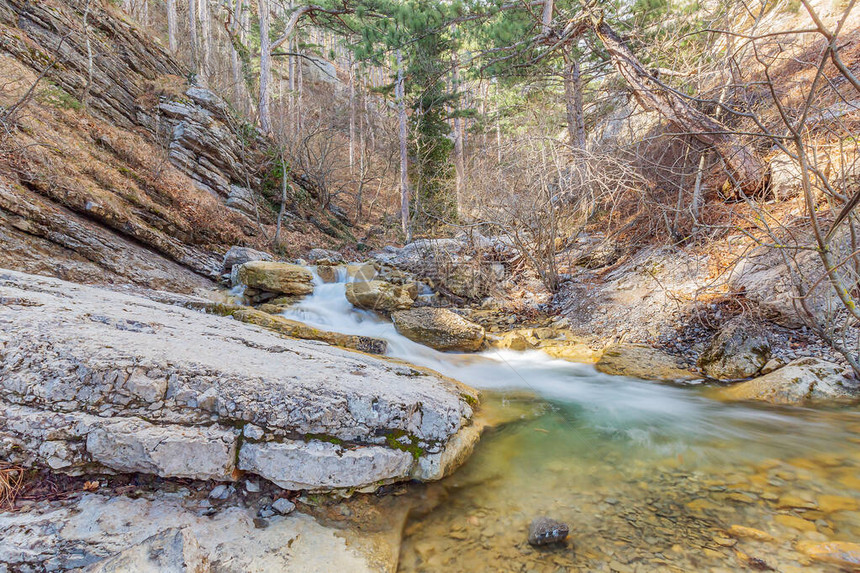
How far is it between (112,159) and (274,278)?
203 inches

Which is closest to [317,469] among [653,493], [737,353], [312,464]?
[312,464]

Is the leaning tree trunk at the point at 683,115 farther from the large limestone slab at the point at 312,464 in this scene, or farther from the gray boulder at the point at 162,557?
the gray boulder at the point at 162,557

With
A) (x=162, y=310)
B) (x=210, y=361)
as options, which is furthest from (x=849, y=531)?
(x=162, y=310)

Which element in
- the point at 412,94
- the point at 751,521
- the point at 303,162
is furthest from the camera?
the point at 412,94

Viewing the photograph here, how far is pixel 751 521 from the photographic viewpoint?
2.12 metres

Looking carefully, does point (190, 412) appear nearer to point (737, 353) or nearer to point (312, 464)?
point (312, 464)

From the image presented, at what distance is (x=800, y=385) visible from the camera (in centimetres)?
375

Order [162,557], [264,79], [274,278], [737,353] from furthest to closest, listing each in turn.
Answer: [264,79], [274,278], [737,353], [162,557]

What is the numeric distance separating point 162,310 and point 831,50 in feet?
16.7

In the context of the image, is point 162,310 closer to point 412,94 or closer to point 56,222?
point 56,222

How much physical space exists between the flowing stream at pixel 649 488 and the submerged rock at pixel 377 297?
132 inches

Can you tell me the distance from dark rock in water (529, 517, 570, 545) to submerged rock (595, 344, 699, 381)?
320 cm

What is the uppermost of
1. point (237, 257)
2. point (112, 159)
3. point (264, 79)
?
point (264, 79)

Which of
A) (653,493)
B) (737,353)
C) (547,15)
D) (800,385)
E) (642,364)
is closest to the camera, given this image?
(653,493)
